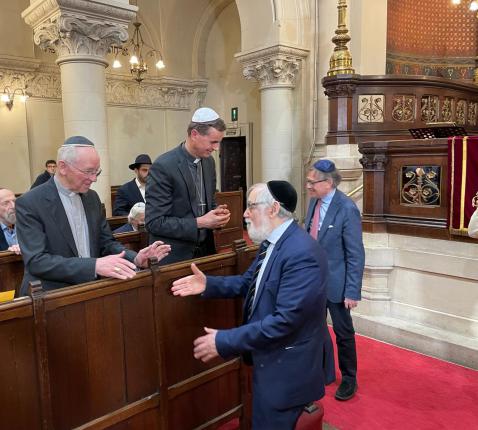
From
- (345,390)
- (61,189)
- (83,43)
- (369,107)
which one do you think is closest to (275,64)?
(369,107)

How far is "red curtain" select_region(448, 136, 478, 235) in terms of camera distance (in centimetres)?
381

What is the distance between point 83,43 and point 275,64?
3.78 m

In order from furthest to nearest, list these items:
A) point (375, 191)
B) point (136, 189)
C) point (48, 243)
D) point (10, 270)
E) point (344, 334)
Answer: point (136, 189), point (375, 191), point (10, 270), point (344, 334), point (48, 243)

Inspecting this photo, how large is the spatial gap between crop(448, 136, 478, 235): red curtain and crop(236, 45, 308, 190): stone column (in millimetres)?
4800

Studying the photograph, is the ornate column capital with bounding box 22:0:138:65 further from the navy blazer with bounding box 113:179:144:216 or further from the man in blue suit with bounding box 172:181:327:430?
the man in blue suit with bounding box 172:181:327:430

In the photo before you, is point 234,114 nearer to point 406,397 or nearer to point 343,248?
point 343,248

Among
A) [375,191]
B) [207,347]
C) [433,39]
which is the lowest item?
[207,347]

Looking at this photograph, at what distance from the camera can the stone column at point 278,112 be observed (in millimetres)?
8414

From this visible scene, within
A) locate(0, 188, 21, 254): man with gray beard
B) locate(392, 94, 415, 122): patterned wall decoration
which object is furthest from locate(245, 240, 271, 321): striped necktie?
locate(392, 94, 415, 122): patterned wall decoration

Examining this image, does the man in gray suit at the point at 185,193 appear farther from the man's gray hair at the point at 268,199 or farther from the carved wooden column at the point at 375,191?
the carved wooden column at the point at 375,191

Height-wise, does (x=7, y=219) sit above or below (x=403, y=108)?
below

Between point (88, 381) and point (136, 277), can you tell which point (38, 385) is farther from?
point (136, 277)

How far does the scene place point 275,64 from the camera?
324 inches

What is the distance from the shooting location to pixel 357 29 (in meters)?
7.72
